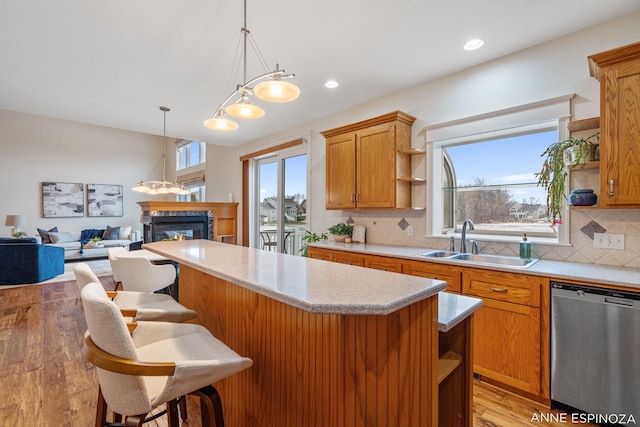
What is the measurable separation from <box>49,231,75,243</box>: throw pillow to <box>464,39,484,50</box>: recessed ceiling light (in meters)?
9.52

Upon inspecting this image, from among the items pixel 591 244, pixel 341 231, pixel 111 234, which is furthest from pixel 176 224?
pixel 591 244

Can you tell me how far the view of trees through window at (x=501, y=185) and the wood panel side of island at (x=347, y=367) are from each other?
216 centimetres

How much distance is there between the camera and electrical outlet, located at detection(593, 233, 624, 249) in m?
2.15

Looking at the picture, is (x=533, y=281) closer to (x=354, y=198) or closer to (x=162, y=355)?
(x=354, y=198)

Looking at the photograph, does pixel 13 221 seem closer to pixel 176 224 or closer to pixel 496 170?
pixel 176 224

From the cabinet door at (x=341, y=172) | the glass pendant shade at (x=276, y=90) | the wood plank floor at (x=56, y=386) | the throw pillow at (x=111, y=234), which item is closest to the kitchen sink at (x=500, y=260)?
the wood plank floor at (x=56, y=386)

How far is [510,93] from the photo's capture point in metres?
2.65

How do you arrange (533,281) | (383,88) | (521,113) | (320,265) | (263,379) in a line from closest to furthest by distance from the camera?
(263,379), (320,265), (533,281), (521,113), (383,88)

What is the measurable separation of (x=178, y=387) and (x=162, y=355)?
0.88 feet

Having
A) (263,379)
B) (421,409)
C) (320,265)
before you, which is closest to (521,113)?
(320,265)

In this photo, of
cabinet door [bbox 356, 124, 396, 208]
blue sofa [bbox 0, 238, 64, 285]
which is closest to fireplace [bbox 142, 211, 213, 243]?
blue sofa [bbox 0, 238, 64, 285]

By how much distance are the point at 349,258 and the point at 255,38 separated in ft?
7.19

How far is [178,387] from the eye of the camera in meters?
1.02

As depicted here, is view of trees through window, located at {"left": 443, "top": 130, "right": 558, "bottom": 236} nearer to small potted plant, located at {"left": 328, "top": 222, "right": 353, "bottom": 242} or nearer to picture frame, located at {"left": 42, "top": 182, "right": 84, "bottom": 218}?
small potted plant, located at {"left": 328, "top": 222, "right": 353, "bottom": 242}
